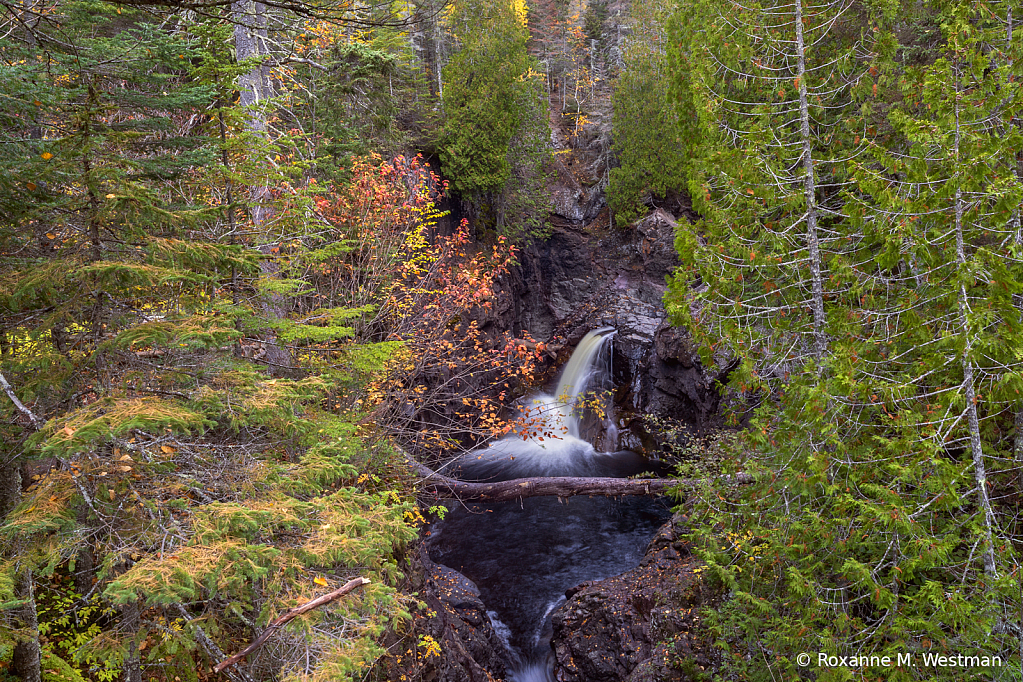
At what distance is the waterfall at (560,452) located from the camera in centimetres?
1603

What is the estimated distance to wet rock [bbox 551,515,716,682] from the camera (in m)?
8.46

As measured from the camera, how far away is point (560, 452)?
57.4ft

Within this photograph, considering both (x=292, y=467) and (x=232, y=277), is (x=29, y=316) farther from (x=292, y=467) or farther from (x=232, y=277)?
(x=292, y=467)

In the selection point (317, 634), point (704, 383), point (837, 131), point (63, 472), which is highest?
point (837, 131)

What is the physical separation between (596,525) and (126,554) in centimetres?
1172

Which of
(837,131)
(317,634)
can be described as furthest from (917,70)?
(317,634)

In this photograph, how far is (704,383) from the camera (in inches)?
627

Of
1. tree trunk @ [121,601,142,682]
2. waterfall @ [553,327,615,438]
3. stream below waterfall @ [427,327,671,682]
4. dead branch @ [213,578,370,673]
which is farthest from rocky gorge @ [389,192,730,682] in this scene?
dead branch @ [213,578,370,673]

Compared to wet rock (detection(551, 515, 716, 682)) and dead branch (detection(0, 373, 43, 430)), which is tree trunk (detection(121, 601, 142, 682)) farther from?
wet rock (detection(551, 515, 716, 682))

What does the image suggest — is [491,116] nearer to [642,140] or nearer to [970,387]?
[642,140]

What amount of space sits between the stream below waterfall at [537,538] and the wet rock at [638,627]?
0.76 meters

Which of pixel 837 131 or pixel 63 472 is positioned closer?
pixel 63 472

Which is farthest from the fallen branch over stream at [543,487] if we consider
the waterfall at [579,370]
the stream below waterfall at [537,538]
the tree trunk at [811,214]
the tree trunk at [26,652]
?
the waterfall at [579,370]

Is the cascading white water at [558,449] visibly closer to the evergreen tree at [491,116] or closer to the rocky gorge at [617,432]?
the rocky gorge at [617,432]
